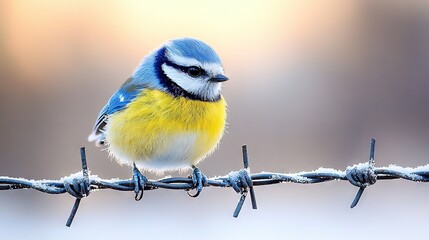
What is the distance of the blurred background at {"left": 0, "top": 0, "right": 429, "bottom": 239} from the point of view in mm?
8320

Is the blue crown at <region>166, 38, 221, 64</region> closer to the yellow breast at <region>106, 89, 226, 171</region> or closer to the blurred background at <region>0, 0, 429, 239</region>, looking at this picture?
the yellow breast at <region>106, 89, 226, 171</region>

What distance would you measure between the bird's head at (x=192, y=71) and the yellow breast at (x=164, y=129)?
0.18ft

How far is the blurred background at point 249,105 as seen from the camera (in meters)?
8.32

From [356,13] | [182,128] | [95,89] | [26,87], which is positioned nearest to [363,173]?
[182,128]

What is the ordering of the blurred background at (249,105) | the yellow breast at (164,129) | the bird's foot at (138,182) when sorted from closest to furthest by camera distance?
the bird's foot at (138,182)
the yellow breast at (164,129)
the blurred background at (249,105)

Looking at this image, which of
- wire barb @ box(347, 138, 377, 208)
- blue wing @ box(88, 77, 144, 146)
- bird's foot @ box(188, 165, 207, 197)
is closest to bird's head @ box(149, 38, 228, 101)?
blue wing @ box(88, 77, 144, 146)

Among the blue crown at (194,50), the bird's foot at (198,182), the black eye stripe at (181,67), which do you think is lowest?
the bird's foot at (198,182)

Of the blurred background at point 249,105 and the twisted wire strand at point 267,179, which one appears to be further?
the blurred background at point 249,105

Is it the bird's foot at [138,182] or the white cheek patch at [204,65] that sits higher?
the white cheek patch at [204,65]

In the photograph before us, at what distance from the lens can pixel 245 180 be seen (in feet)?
10.4

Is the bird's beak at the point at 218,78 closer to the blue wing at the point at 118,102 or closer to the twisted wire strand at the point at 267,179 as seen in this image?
the blue wing at the point at 118,102

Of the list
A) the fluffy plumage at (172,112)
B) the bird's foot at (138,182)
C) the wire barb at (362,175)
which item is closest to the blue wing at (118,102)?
the fluffy plumage at (172,112)

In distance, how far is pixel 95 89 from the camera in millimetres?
9273

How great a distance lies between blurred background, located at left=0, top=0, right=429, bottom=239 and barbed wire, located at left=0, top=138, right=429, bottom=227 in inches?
160
